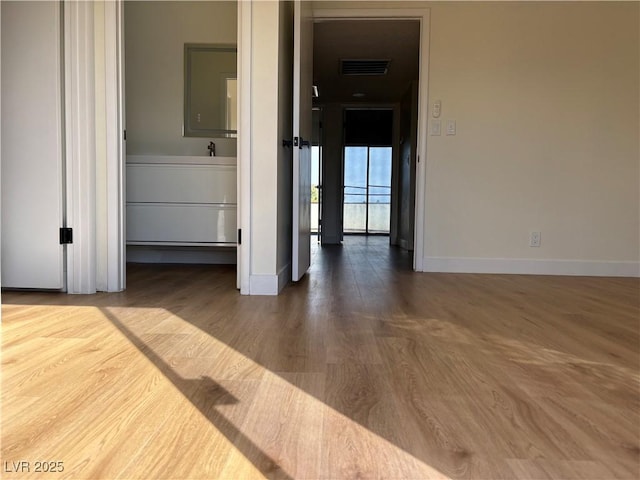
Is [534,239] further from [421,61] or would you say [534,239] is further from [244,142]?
[244,142]

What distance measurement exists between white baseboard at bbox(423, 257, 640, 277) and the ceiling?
6.92 ft

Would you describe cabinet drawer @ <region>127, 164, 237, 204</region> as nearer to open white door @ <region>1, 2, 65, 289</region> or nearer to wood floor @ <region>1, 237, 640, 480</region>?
open white door @ <region>1, 2, 65, 289</region>

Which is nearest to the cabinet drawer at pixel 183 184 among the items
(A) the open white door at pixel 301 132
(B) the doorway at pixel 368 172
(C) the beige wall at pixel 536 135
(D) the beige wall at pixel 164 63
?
(D) the beige wall at pixel 164 63

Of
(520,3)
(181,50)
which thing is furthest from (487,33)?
(181,50)

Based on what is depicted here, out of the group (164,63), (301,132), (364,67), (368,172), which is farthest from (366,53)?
(368,172)

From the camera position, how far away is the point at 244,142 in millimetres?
2711

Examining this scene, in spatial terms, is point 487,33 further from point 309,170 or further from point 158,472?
point 158,472

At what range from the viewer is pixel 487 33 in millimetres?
3859

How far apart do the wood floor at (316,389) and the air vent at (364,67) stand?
384 centimetres

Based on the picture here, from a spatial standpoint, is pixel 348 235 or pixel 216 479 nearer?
pixel 216 479

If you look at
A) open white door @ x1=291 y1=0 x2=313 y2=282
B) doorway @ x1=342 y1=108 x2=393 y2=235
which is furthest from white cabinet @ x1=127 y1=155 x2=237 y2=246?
doorway @ x1=342 y1=108 x2=393 y2=235

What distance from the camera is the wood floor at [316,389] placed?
2.99ft

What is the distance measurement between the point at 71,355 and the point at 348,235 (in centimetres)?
842

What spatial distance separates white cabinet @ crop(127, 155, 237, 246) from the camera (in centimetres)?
375
